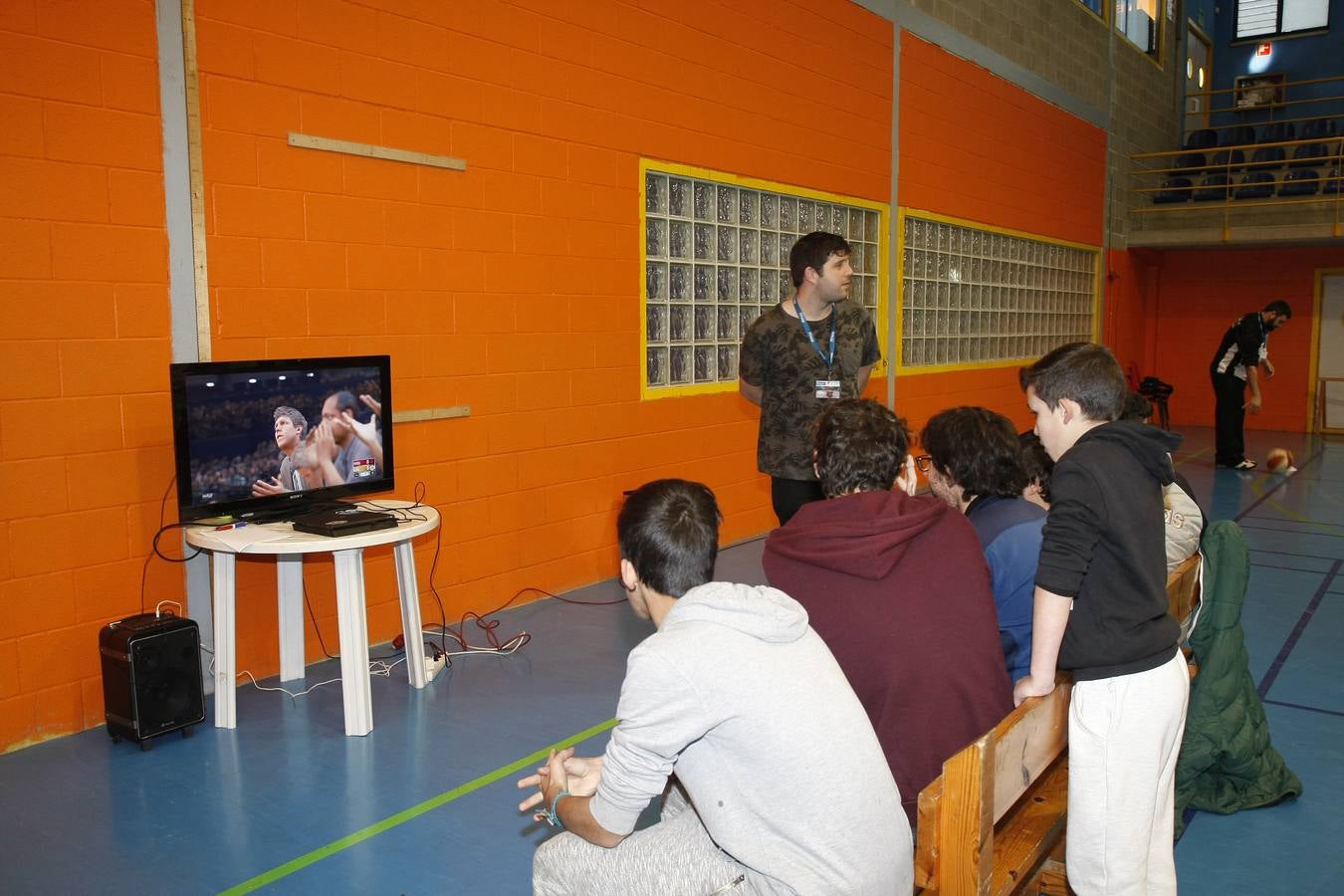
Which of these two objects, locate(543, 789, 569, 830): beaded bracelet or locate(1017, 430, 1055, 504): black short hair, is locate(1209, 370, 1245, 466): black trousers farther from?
locate(543, 789, 569, 830): beaded bracelet

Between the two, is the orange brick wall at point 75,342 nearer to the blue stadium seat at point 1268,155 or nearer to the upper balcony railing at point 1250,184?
the upper balcony railing at point 1250,184

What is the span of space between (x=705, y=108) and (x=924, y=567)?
4.57 m

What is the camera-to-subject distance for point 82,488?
132 inches

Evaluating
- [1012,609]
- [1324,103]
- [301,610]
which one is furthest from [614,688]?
[1324,103]

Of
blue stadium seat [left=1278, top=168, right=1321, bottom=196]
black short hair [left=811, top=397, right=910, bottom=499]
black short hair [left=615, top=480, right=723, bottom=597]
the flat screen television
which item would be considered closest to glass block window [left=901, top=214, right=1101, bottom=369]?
blue stadium seat [left=1278, top=168, right=1321, bottom=196]

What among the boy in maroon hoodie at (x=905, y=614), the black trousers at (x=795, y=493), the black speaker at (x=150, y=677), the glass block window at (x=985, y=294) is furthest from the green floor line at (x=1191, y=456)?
the black speaker at (x=150, y=677)

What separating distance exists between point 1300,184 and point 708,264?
9.67 meters

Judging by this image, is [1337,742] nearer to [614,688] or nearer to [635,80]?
[614,688]

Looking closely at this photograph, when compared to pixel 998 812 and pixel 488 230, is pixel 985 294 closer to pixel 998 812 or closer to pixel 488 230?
pixel 488 230

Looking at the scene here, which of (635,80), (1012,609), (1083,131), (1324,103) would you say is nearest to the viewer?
(1012,609)

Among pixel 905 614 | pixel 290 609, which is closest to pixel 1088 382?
pixel 905 614

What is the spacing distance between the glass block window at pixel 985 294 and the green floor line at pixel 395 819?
564cm

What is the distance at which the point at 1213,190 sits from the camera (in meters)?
12.8

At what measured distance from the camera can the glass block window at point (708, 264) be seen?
5.68 metres
